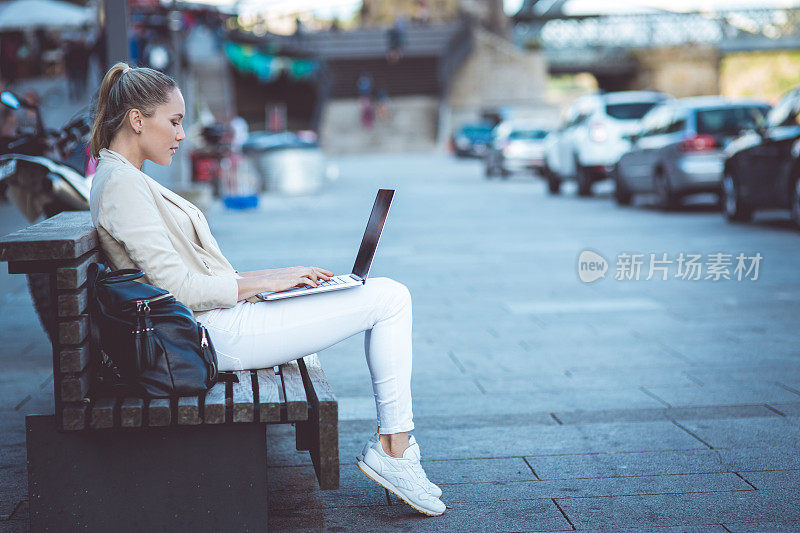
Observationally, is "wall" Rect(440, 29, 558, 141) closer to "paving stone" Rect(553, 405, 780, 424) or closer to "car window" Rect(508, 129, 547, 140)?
"car window" Rect(508, 129, 547, 140)

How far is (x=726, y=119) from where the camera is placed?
15516mm

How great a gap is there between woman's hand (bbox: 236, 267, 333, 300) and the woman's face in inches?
19.9

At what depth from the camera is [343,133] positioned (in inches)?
2066

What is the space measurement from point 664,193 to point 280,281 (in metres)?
13.3

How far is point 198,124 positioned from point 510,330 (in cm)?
1921

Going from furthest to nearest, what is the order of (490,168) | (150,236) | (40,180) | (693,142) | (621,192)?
(490,168) → (621,192) → (693,142) → (40,180) → (150,236)

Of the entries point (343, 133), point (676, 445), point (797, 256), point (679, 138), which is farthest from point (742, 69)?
point (676, 445)

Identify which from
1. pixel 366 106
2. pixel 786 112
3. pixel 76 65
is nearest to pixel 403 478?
pixel 786 112

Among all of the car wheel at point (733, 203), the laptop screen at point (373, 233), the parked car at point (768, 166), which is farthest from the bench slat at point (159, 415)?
the car wheel at point (733, 203)

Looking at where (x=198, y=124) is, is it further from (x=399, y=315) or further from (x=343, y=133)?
(x=343, y=133)

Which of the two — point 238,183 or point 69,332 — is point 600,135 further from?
point 69,332

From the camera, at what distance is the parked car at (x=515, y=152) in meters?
28.7

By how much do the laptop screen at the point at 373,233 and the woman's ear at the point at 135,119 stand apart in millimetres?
835

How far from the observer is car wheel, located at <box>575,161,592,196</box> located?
67.4ft
